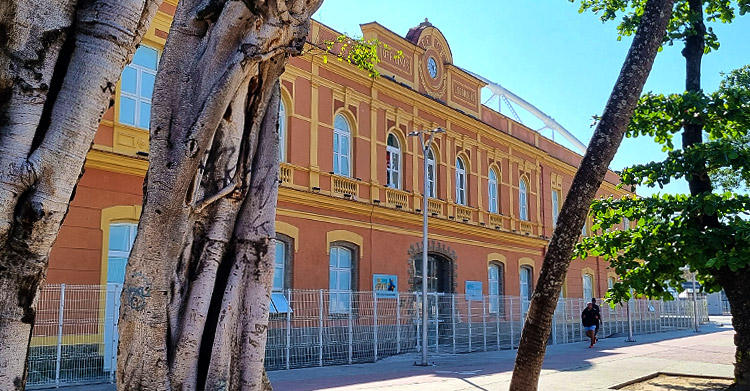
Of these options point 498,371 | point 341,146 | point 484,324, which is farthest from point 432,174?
point 498,371

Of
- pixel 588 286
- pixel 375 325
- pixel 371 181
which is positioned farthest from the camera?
pixel 588 286

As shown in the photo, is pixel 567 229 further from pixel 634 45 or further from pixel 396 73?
pixel 396 73

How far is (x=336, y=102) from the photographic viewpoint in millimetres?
21172

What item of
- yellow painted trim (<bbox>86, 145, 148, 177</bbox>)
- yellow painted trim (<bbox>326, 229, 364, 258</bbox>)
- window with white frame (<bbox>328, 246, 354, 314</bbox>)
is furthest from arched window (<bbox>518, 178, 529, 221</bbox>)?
yellow painted trim (<bbox>86, 145, 148, 177</bbox>)

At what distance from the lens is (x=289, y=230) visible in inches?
744

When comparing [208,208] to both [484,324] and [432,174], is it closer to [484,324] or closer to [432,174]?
[484,324]

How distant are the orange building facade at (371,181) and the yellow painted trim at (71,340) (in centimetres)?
158

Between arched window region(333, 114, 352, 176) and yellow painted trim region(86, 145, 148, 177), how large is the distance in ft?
22.0

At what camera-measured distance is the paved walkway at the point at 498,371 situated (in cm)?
1330

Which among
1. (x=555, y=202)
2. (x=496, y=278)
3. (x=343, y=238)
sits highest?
(x=555, y=202)

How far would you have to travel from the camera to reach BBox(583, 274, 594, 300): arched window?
3628 centimetres

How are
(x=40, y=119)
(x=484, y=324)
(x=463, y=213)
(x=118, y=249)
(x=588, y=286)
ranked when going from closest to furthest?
1. (x=40, y=119)
2. (x=118, y=249)
3. (x=484, y=324)
4. (x=463, y=213)
5. (x=588, y=286)

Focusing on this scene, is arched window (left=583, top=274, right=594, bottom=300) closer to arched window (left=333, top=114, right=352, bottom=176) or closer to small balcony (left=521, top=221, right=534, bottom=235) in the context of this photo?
small balcony (left=521, top=221, right=534, bottom=235)

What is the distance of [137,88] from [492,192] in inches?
669
